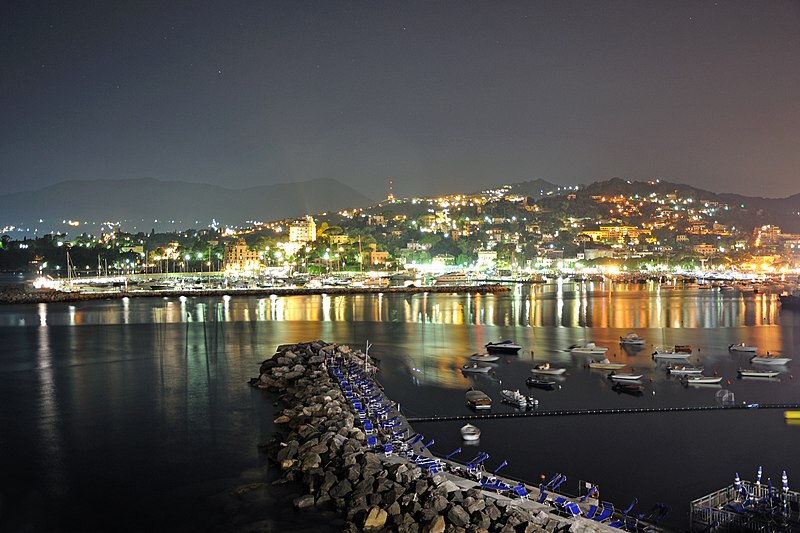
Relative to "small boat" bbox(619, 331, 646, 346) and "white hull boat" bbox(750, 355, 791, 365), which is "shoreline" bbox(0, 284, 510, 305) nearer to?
"small boat" bbox(619, 331, 646, 346)

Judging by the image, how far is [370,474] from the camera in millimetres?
6586

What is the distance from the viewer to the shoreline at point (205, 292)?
120 ft

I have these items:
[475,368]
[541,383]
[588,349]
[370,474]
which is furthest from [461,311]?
[370,474]

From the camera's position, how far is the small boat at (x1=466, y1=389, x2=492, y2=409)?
34.5 ft

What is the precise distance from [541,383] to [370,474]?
654cm

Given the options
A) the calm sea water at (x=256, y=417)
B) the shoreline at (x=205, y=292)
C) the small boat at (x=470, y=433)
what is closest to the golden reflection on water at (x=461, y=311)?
the calm sea water at (x=256, y=417)

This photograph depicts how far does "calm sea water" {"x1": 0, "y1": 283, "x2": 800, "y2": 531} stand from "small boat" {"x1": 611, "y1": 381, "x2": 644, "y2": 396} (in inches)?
7.3

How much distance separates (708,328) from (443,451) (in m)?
17.0

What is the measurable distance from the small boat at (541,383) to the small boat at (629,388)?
3.68 ft

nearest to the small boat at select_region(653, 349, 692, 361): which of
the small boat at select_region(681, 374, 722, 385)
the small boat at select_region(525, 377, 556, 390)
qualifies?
the small boat at select_region(681, 374, 722, 385)

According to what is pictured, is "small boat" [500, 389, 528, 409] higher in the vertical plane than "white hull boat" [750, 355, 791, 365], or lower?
higher

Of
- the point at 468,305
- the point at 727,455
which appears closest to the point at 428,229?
the point at 468,305

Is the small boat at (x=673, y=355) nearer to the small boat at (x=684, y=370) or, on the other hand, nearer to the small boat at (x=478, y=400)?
the small boat at (x=684, y=370)

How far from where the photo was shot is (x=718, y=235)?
Answer: 4181 inches
